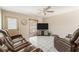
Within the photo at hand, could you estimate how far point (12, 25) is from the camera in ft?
3.44

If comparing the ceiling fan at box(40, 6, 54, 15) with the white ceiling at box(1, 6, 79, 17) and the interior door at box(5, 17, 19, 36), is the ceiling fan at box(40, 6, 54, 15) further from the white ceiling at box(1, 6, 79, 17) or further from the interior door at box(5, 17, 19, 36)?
the interior door at box(5, 17, 19, 36)

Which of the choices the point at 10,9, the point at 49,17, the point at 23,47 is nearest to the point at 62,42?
the point at 49,17

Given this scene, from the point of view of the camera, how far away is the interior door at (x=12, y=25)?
3.34 feet

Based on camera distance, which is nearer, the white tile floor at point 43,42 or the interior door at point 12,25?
the interior door at point 12,25

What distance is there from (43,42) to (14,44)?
32 centimetres

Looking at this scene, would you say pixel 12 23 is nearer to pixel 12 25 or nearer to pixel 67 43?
pixel 12 25

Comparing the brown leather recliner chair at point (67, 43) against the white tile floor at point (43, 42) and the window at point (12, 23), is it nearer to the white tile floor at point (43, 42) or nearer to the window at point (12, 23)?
the white tile floor at point (43, 42)

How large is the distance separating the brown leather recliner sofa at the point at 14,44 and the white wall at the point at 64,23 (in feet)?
0.94

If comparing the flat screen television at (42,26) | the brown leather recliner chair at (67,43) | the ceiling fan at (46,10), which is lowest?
the brown leather recliner chair at (67,43)

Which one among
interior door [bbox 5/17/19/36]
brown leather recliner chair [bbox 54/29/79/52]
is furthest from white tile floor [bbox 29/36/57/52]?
interior door [bbox 5/17/19/36]

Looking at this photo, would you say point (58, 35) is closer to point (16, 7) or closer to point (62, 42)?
point (62, 42)

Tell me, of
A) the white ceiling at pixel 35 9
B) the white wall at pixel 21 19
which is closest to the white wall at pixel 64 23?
the white ceiling at pixel 35 9
